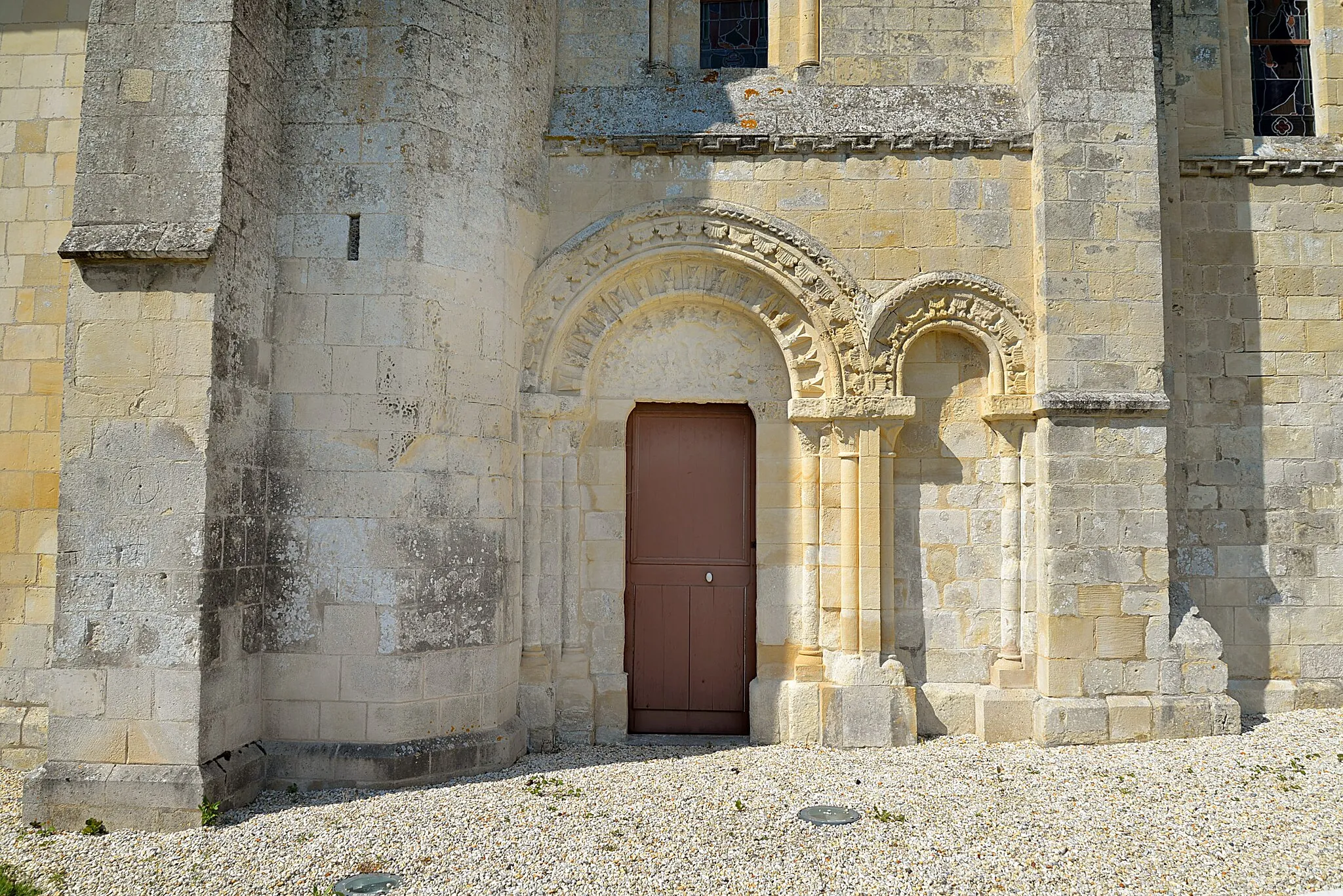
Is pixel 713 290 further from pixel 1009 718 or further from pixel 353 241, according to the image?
pixel 1009 718

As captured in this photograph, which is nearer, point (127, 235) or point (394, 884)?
point (394, 884)

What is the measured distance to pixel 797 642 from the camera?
5996mm

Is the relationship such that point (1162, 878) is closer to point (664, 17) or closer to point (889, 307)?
point (889, 307)

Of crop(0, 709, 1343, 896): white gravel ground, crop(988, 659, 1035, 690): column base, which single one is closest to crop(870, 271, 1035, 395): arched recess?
crop(988, 659, 1035, 690): column base

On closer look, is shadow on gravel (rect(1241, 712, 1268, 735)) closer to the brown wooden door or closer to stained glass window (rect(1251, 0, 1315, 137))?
the brown wooden door

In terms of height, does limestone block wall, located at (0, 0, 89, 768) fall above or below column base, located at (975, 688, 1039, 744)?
above

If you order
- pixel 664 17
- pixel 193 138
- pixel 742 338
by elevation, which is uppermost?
pixel 664 17

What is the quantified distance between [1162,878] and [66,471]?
556cm

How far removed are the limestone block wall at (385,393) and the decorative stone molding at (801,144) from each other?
101 centimetres

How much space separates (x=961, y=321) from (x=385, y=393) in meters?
3.72

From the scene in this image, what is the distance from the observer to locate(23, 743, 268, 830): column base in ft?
14.5

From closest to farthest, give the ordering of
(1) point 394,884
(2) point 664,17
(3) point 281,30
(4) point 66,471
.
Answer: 1. (1) point 394,884
2. (4) point 66,471
3. (3) point 281,30
4. (2) point 664,17

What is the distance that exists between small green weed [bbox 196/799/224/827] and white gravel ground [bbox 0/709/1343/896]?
11 cm

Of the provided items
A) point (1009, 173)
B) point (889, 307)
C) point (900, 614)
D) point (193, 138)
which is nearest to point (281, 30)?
point (193, 138)
